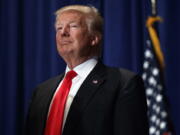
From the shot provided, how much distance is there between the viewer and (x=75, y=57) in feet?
7.04

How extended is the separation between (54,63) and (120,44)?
0.51 meters

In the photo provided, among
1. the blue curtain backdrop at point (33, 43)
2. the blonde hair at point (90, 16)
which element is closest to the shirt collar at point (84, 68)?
the blonde hair at point (90, 16)

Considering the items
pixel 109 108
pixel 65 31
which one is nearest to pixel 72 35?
pixel 65 31

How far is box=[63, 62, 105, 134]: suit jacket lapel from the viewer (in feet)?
6.46

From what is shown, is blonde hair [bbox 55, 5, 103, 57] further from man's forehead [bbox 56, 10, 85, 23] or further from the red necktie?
the red necktie

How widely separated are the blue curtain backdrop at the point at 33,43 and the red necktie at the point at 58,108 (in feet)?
2.31

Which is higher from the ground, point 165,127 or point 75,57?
point 75,57

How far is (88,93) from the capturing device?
201cm

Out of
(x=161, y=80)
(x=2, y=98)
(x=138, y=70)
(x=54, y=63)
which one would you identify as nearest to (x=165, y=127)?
(x=161, y=80)

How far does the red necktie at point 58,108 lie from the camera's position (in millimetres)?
2020

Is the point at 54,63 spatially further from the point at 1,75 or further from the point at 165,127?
the point at 165,127

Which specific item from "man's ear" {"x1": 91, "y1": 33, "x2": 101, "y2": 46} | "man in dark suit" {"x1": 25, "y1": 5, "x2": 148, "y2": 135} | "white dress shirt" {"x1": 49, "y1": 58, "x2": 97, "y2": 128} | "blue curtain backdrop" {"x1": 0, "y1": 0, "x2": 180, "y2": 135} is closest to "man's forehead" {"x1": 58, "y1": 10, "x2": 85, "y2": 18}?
"man in dark suit" {"x1": 25, "y1": 5, "x2": 148, "y2": 135}

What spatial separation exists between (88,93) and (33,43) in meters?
1.19

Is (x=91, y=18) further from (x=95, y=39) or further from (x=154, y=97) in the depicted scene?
(x=154, y=97)
